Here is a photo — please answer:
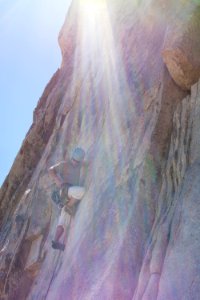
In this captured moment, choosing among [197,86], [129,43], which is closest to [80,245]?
[197,86]

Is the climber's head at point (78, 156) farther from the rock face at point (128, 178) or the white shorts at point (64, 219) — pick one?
the white shorts at point (64, 219)

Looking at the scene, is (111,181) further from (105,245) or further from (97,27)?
(97,27)

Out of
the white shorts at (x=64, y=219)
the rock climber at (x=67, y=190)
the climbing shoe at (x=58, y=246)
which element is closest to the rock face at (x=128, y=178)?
the climbing shoe at (x=58, y=246)

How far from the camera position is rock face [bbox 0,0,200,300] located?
252 inches

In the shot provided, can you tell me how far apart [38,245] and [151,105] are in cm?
450

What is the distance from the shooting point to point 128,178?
8.24 metres

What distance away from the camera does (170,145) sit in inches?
315

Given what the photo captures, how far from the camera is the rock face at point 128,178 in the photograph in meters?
6.41

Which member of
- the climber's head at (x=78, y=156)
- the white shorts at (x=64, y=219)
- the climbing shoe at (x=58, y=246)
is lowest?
the climbing shoe at (x=58, y=246)

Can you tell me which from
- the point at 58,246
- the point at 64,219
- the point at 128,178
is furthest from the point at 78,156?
the point at 128,178

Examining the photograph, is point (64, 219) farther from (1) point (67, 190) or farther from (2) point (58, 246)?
(2) point (58, 246)

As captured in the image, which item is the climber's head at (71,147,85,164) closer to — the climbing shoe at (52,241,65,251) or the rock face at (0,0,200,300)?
the rock face at (0,0,200,300)

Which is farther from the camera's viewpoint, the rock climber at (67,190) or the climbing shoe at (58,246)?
the rock climber at (67,190)

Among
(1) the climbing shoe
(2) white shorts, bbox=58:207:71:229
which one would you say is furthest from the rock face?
(2) white shorts, bbox=58:207:71:229
